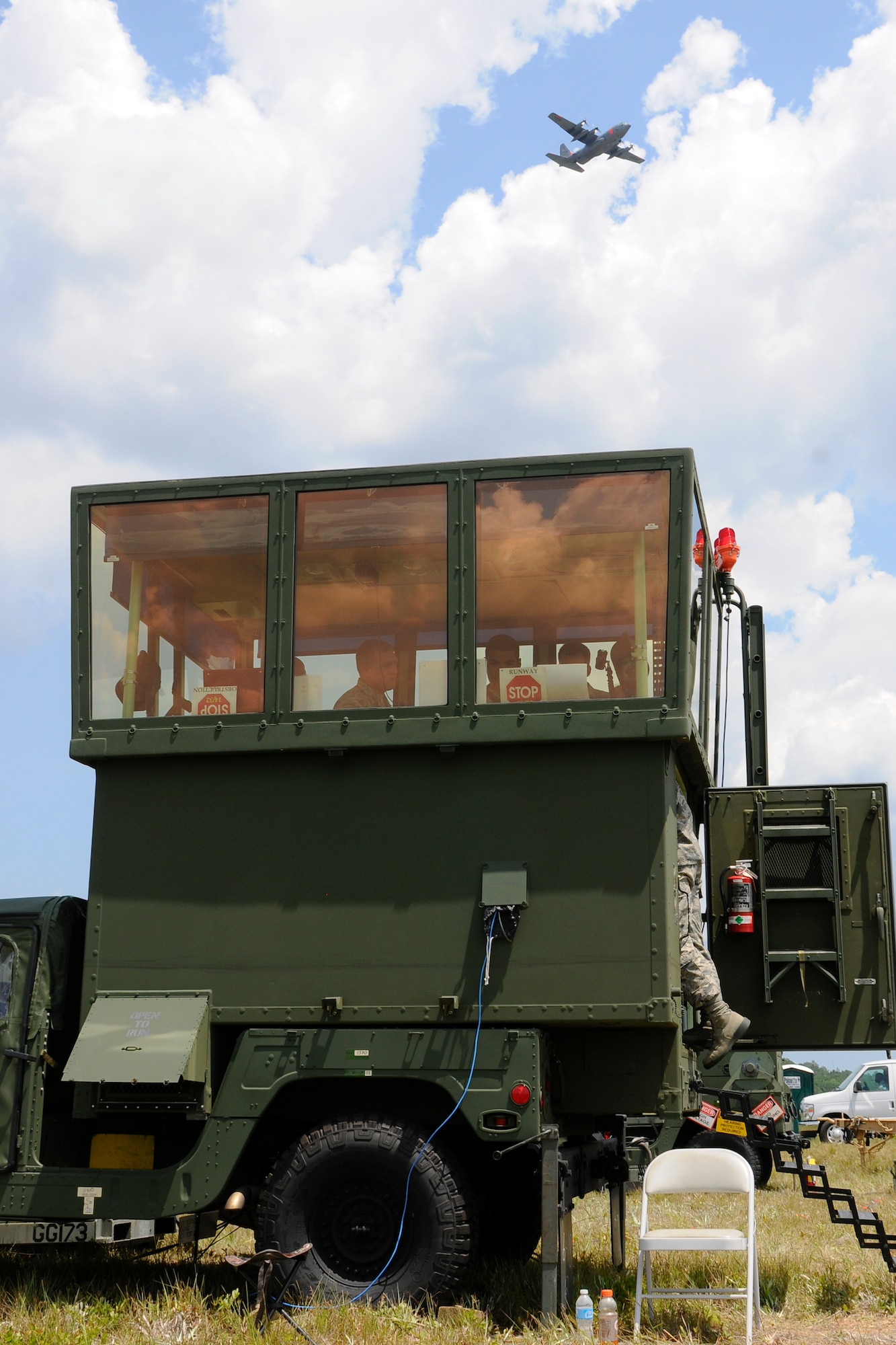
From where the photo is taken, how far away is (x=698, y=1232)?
7.03 m

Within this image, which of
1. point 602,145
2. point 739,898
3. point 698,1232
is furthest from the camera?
point 602,145

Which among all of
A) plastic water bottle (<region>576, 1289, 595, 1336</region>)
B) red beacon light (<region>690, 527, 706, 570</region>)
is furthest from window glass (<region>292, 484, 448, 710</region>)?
plastic water bottle (<region>576, 1289, 595, 1336</region>)

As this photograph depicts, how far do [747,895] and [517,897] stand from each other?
198 centimetres

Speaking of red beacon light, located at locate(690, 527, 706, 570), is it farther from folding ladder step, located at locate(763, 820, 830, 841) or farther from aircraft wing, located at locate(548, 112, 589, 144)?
aircraft wing, located at locate(548, 112, 589, 144)

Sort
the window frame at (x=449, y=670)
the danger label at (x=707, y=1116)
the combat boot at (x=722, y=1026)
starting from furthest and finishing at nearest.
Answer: the danger label at (x=707, y=1116) → the combat boot at (x=722, y=1026) → the window frame at (x=449, y=670)

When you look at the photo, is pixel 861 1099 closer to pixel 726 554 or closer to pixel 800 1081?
pixel 800 1081

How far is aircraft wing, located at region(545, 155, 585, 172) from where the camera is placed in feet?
163

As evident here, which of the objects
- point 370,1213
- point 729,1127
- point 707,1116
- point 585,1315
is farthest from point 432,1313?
point 729,1127

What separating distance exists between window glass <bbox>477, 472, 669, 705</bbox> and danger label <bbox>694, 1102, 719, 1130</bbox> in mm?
6223

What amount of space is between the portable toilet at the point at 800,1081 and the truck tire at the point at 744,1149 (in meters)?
8.78

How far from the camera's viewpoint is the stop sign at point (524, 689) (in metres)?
7.57

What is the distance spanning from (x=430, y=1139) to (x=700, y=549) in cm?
382

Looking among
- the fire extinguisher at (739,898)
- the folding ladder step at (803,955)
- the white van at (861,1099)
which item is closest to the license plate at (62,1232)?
the fire extinguisher at (739,898)

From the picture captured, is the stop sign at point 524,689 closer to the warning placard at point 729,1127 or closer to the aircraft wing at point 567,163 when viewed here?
the warning placard at point 729,1127
